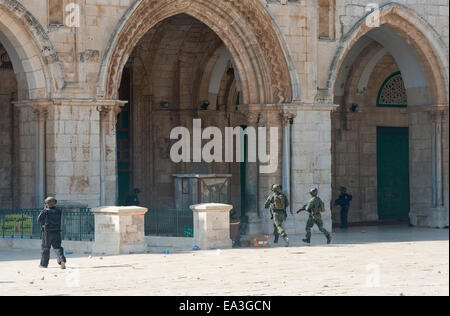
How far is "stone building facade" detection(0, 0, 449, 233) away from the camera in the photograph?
2102 centimetres

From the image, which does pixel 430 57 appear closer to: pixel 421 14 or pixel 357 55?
pixel 421 14

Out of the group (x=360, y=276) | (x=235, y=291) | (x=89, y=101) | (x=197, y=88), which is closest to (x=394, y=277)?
(x=360, y=276)

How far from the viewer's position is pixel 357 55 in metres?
28.4

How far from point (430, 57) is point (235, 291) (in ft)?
44.7

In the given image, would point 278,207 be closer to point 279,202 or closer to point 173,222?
point 279,202

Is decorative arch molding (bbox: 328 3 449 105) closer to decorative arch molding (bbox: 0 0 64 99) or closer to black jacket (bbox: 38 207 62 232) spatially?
decorative arch molding (bbox: 0 0 64 99)

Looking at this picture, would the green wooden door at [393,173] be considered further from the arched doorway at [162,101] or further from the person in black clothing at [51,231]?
the person in black clothing at [51,231]

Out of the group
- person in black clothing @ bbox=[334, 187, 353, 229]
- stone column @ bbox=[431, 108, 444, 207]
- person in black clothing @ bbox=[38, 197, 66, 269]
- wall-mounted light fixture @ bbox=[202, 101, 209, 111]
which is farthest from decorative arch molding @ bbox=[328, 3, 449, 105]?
person in black clothing @ bbox=[38, 197, 66, 269]

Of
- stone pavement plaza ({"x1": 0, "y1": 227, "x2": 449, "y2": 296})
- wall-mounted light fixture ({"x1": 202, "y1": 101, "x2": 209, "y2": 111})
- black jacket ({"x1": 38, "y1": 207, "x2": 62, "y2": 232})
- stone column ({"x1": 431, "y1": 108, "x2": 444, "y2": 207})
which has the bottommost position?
stone pavement plaza ({"x1": 0, "y1": 227, "x2": 449, "y2": 296})

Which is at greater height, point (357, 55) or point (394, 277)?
point (357, 55)

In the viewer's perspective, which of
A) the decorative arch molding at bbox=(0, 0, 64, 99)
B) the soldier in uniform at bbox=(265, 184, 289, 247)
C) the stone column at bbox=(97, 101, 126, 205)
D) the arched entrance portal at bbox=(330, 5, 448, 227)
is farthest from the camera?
the arched entrance portal at bbox=(330, 5, 448, 227)

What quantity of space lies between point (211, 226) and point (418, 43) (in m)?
8.64

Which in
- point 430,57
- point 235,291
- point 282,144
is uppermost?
point 430,57

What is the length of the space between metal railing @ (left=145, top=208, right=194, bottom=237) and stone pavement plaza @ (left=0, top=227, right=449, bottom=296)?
4.79ft
